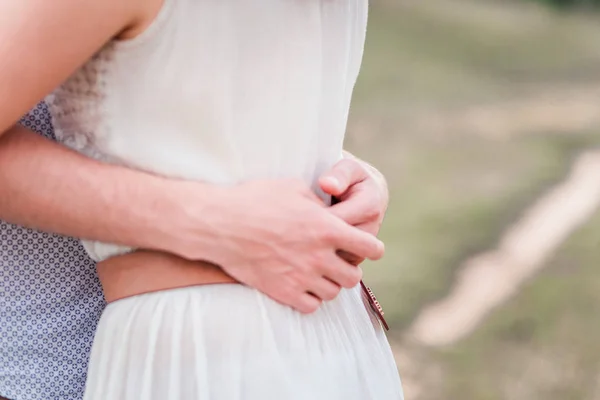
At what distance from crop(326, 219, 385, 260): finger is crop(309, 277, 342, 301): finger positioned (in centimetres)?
3

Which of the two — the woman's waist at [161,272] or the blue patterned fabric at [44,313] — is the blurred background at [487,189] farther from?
the woman's waist at [161,272]

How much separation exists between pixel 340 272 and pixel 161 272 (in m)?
0.16

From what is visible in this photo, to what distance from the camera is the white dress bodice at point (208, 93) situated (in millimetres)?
670

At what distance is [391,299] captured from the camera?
2695mm

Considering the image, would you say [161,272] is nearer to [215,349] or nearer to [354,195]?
[215,349]

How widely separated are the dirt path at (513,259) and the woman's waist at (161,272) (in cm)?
195

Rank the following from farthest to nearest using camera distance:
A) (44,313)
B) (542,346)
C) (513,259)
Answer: (513,259) → (542,346) → (44,313)

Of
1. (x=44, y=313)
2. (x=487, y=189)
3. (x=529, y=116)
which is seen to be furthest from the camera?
(x=529, y=116)

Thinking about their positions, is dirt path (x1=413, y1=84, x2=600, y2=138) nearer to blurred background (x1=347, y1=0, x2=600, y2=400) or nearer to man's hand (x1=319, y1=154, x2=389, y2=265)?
blurred background (x1=347, y1=0, x2=600, y2=400)

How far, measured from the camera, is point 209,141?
0.70 meters

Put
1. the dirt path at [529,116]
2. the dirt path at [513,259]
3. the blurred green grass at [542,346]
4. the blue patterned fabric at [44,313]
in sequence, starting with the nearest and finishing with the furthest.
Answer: the blue patterned fabric at [44,313] → the blurred green grass at [542,346] → the dirt path at [513,259] → the dirt path at [529,116]

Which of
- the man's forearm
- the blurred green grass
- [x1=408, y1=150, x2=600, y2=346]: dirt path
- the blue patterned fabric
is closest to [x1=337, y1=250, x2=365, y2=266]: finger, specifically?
the man's forearm

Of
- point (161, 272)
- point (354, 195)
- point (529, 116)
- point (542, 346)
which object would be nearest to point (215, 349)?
Answer: point (161, 272)

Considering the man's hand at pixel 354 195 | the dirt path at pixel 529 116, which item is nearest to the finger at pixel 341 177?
the man's hand at pixel 354 195
